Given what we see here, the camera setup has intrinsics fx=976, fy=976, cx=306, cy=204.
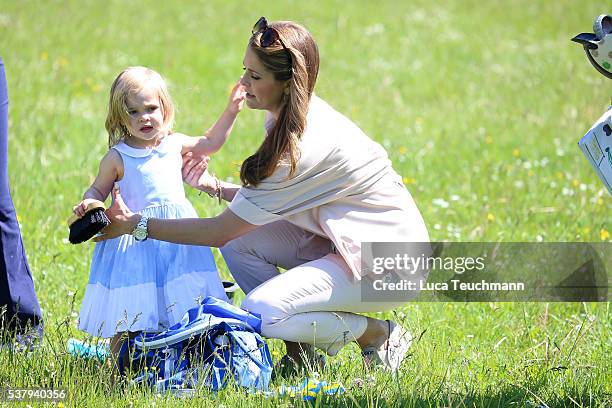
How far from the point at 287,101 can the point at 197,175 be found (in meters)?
0.67

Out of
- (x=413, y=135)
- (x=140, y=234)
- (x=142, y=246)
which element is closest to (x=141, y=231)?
(x=140, y=234)

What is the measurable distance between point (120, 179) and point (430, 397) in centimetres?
157

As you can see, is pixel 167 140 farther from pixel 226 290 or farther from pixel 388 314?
pixel 388 314

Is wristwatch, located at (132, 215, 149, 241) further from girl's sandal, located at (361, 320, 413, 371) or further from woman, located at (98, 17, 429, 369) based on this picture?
girl's sandal, located at (361, 320, 413, 371)

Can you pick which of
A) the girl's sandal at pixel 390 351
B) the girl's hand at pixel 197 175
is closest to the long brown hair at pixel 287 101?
the girl's hand at pixel 197 175

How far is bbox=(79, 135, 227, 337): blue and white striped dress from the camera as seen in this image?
3928 mm

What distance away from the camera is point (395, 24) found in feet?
40.8

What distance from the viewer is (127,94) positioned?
4012 mm

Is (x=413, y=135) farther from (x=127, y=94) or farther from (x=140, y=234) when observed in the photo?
(x=140, y=234)

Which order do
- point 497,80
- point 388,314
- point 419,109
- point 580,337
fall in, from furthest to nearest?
point 497,80
point 419,109
point 388,314
point 580,337

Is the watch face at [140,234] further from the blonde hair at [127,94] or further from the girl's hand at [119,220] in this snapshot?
the blonde hair at [127,94]

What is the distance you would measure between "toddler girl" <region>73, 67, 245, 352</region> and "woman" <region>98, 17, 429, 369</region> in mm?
131

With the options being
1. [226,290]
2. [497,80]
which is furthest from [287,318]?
[497,80]

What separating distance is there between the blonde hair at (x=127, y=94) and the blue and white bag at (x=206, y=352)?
2.70ft
